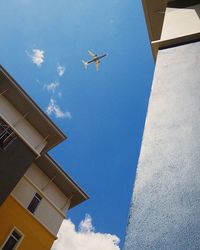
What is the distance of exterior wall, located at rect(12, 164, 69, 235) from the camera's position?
1476 cm

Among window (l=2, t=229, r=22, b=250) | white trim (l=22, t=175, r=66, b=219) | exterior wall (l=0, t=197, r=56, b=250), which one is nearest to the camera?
window (l=2, t=229, r=22, b=250)

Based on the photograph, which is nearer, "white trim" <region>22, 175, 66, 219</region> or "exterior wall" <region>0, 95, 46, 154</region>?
"exterior wall" <region>0, 95, 46, 154</region>

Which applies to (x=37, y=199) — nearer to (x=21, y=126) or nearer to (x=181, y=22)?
(x=21, y=126)

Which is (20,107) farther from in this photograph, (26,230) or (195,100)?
(195,100)

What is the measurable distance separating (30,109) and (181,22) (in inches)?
512

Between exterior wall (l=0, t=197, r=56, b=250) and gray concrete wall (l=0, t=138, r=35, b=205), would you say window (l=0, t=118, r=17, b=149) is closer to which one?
gray concrete wall (l=0, t=138, r=35, b=205)

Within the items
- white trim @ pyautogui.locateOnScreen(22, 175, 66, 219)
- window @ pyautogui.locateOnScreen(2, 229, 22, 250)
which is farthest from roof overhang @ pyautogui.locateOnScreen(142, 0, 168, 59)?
white trim @ pyautogui.locateOnScreen(22, 175, 66, 219)

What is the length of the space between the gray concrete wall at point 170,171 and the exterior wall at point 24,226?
1298cm

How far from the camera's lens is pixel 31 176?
15.7 meters

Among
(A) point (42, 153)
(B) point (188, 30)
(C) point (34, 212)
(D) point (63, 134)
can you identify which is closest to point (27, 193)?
(C) point (34, 212)

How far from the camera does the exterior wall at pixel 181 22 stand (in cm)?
256

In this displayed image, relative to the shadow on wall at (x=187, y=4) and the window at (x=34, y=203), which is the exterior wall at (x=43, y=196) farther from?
the shadow on wall at (x=187, y=4)

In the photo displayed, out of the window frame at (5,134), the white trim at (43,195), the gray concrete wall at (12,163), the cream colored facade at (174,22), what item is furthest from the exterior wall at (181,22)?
the white trim at (43,195)

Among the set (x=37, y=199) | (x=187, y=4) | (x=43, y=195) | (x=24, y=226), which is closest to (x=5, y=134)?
(x=37, y=199)
